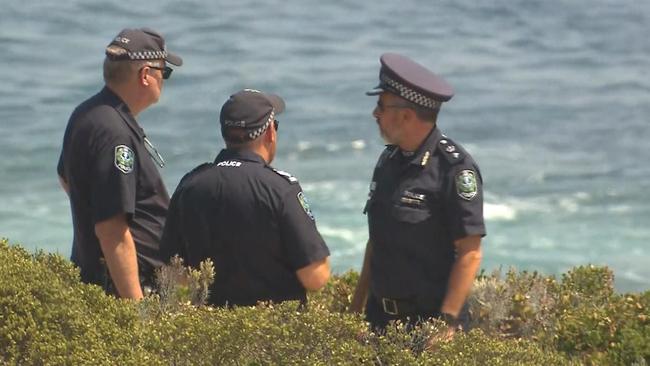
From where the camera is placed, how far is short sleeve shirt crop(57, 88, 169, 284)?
6332 millimetres

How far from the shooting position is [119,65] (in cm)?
657

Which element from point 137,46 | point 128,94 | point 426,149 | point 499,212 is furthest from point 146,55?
point 499,212

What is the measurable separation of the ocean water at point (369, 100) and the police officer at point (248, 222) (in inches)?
363

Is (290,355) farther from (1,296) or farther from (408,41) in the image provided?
(408,41)

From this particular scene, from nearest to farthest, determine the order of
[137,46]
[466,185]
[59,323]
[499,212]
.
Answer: [59,323], [466,185], [137,46], [499,212]

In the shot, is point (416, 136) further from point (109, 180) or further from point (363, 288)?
point (109, 180)

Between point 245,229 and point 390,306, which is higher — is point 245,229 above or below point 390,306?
above

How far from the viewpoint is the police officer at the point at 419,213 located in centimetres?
610

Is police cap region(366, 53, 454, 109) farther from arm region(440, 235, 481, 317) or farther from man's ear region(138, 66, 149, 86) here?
man's ear region(138, 66, 149, 86)

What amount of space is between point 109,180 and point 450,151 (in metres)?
1.39

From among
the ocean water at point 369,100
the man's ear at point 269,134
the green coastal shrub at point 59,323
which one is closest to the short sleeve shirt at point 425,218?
the man's ear at point 269,134

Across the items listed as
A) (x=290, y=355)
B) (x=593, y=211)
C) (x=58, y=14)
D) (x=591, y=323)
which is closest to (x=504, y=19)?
(x=58, y=14)

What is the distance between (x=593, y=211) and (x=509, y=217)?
1031 millimetres

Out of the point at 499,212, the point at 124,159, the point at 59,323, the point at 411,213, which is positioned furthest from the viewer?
the point at 499,212
